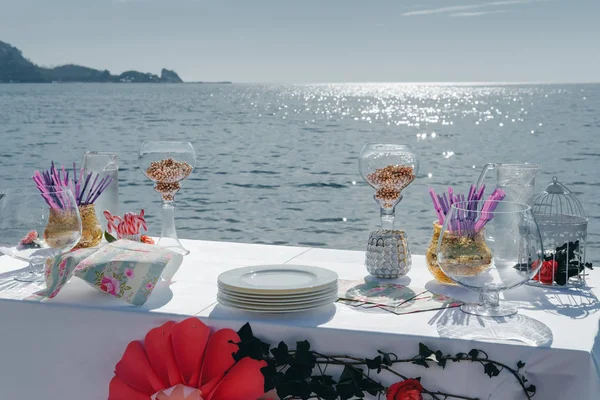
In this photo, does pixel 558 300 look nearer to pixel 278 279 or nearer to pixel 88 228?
pixel 278 279

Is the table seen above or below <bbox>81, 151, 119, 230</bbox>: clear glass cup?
below

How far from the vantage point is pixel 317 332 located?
5.24 feet

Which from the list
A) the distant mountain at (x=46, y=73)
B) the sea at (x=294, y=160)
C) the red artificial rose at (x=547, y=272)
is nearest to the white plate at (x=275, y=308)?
the red artificial rose at (x=547, y=272)

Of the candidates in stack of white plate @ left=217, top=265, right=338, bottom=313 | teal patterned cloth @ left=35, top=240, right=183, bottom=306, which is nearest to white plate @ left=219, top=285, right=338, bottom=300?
stack of white plate @ left=217, top=265, right=338, bottom=313

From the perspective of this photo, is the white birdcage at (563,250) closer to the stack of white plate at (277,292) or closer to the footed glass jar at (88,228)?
the stack of white plate at (277,292)

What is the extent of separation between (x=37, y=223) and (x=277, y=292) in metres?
0.68

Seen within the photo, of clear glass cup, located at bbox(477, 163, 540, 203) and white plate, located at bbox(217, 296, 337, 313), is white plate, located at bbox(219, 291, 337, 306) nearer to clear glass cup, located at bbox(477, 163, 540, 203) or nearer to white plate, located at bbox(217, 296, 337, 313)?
white plate, located at bbox(217, 296, 337, 313)

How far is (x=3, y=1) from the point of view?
190 ft

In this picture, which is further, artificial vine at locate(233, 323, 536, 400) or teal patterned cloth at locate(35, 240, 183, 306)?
teal patterned cloth at locate(35, 240, 183, 306)

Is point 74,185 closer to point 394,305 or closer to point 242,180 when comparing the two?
point 394,305

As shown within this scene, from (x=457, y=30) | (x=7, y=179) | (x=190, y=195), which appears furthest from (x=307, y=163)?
(x=457, y=30)

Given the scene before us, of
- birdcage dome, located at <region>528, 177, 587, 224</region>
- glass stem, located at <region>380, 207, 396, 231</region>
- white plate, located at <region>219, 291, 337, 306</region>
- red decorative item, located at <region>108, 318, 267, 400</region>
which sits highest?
birdcage dome, located at <region>528, 177, 587, 224</region>

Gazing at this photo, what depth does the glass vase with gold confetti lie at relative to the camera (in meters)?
1.96

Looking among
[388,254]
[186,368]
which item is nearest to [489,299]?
[388,254]
